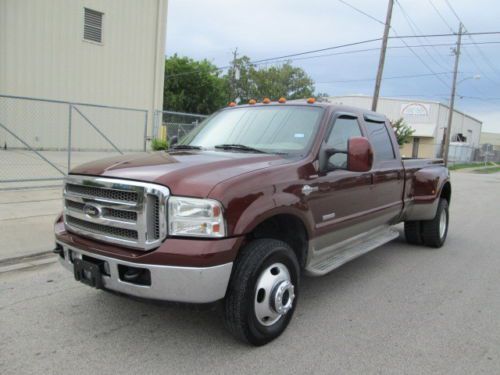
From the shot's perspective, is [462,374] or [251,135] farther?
[251,135]

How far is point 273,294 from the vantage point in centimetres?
338

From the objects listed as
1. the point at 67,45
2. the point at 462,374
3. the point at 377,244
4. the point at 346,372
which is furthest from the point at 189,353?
the point at 67,45

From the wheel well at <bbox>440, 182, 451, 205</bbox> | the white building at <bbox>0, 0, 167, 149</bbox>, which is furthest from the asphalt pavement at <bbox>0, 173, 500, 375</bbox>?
the white building at <bbox>0, 0, 167, 149</bbox>

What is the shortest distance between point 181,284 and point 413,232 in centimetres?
493

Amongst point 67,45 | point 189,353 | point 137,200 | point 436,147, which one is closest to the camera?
point 137,200

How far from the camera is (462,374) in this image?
3.14 m

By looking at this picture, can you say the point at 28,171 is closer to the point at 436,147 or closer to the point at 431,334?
the point at 431,334

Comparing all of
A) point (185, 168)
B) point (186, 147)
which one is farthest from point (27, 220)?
point (185, 168)

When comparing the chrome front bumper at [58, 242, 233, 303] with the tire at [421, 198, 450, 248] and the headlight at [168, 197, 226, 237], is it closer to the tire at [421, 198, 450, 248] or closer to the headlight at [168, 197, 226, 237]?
the headlight at [168, 197, 226, 237]

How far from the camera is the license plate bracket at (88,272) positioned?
3.14 metres

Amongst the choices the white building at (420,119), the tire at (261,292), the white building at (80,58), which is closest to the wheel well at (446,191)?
the tire at (261,292)

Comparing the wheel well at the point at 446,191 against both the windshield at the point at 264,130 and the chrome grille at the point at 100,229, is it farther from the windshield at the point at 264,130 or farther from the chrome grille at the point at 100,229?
the chrome grille at the point at 100,229

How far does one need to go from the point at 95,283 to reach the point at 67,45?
16.1m

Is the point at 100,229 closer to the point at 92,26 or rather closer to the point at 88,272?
the point at 88,272
